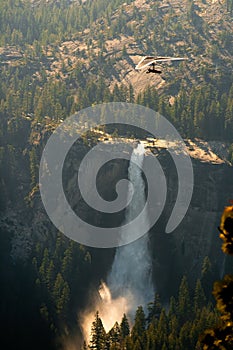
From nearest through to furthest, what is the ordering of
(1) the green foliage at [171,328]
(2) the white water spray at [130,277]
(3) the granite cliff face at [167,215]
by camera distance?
(1) the green foliage at [171,328] → (2) the white water spray at [130,277] → (3) the granite cliff face at [167,215]

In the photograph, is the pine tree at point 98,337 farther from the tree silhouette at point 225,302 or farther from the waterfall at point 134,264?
the tree silhouette at point 225,302

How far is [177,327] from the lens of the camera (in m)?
116

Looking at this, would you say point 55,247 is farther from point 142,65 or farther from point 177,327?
point 142,65

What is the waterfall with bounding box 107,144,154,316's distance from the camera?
495ft

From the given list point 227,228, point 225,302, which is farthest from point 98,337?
point 227,228

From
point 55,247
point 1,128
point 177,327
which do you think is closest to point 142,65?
point 177,327

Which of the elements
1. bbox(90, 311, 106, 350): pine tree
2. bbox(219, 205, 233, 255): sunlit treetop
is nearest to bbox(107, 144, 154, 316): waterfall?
bbox(90, 311, 106, 350): pine tree

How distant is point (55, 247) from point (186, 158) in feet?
125

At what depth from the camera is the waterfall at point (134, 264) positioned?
15100 cm

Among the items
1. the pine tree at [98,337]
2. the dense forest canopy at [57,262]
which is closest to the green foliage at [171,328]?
the pine tree at [98,337]

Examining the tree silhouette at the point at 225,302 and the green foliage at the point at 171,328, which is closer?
the tree silhouette at the point at 225,302

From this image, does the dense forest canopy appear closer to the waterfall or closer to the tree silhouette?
Answer: the waterfall

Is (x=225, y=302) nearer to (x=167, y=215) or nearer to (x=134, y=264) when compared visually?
(x=134, y=264)

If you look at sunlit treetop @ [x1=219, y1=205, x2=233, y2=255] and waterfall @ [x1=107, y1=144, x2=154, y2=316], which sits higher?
waterfall @ [x1=107, y1=144, x2=154, y2=316]
